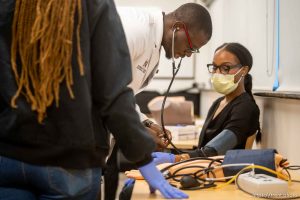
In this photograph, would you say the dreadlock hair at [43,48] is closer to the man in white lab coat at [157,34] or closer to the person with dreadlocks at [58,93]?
the person with dreadlocks at [58,93]

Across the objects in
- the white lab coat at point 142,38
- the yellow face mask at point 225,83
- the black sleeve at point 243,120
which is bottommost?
the black sleeve at point 243,120

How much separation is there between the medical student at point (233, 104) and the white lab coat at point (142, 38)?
863 mm

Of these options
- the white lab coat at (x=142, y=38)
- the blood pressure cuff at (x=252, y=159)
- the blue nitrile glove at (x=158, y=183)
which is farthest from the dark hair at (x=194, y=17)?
the blue nitrile glove at (x=158, y=183)

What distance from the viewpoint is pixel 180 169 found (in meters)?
1.31

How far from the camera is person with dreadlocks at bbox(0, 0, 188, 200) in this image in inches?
29.7

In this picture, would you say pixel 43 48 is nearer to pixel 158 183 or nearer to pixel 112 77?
pixel 112 77

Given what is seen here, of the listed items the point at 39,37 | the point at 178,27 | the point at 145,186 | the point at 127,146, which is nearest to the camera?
the point at 39,37

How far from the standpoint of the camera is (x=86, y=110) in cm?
79

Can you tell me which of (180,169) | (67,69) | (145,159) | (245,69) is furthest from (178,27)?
(245,69)

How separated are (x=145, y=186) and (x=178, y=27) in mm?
631

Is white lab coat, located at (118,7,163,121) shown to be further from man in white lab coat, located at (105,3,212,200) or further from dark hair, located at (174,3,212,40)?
dark hair, located at (174,3,212,40)

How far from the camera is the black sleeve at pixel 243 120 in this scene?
2.11 metres

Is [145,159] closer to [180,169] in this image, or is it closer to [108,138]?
[108,138]

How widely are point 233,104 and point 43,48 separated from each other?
1681 mm
